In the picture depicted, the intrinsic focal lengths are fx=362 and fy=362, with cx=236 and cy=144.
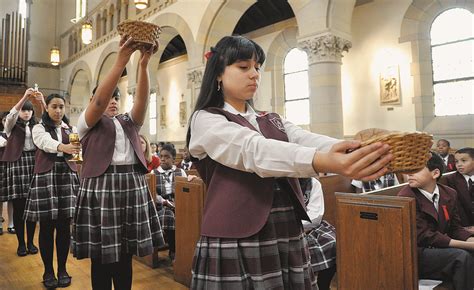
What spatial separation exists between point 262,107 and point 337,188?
804cm

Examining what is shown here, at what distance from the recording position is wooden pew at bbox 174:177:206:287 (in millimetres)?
3055

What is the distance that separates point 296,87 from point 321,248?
909 cm

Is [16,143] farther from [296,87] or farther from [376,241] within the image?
[296,87]

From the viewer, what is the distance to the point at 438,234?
7.93ft

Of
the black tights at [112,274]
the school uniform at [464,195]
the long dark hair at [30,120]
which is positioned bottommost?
the black tights at [112,274]

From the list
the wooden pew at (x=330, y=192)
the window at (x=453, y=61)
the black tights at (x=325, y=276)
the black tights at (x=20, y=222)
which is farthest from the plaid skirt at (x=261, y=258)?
Answer: the window at (x=453, y=61)

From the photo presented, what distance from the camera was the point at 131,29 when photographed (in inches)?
65.7

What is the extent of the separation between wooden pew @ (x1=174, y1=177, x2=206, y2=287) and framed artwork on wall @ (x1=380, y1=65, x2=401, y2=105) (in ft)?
22.9

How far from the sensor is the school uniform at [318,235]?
249 cm

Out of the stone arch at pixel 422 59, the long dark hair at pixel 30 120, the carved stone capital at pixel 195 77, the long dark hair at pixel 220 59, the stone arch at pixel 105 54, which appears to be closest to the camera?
the long dark hair at pixel 220 59

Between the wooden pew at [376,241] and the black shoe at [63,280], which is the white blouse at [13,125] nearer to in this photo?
the black shoe at [63,280]

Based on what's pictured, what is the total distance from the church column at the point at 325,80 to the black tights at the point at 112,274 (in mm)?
5421

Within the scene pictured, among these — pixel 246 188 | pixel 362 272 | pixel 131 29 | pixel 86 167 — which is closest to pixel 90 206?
pixel 86 167

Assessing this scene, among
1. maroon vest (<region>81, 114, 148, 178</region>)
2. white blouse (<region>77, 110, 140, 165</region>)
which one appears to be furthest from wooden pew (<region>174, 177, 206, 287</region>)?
maroon vest (<region>81, 114, 148, 178</region>)
